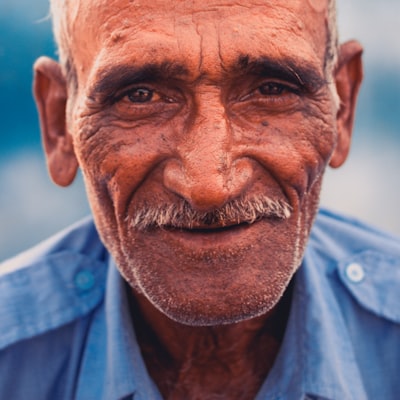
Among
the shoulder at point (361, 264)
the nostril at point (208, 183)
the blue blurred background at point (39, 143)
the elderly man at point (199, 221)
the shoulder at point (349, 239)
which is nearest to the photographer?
the nostril at point (208, 183)

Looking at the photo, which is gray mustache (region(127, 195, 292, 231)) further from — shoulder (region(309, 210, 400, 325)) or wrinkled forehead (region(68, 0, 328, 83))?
shoulder (region(309, 210, 400, 325))

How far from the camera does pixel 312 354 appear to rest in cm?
211

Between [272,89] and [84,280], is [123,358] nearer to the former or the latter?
[84,280]

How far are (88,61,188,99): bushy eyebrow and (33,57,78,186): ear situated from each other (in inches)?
15.7

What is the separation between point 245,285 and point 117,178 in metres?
0.44

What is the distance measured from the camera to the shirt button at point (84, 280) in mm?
2350

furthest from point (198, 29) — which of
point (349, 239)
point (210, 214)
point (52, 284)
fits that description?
point (349, 239)

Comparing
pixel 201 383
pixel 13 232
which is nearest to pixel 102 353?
pixel 201 383

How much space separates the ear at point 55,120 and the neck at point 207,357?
0.49 meters

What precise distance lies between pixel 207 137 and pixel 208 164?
8 cm

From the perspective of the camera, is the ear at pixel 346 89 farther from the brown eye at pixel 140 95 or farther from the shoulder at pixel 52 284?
the shoulder at pixel 52 284

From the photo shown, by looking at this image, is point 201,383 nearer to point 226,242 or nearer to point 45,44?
point 226,242

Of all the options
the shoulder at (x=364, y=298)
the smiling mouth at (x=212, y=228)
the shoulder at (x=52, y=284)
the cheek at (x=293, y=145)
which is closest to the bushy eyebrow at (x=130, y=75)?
the cheek at (x=293, y=145)

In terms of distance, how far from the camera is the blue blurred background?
12.1 ft
